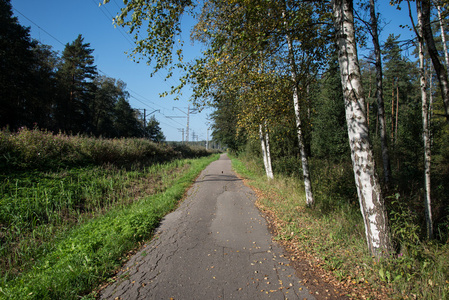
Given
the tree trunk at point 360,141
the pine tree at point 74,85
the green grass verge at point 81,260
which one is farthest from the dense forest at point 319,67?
the pine tree at point 74,85

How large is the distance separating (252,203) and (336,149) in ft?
42.4

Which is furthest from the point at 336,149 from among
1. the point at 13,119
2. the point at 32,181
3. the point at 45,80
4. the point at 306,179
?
the point at 45,80

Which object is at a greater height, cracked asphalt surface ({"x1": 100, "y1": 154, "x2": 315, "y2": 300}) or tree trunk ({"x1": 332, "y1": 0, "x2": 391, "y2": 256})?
tree trunk ({"x1": 332, "y1": 0, "x2": 391, "y2": 256})

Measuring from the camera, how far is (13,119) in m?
20.6

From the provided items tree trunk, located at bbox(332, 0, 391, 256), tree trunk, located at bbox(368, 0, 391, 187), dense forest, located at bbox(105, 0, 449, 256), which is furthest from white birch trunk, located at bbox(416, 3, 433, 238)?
tree trunk, located at bbox(332, 0, 391, 256)

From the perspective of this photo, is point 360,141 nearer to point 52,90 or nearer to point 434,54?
point 434,54

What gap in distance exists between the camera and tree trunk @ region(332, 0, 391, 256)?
3217 mm

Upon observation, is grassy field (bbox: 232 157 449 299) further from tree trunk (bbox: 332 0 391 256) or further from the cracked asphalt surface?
the cracked asphalt surface

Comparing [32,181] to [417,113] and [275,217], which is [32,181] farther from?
[417,113]

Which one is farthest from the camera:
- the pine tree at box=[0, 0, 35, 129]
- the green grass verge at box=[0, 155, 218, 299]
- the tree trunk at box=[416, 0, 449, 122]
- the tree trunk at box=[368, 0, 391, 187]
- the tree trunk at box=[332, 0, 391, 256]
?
the pine tree at box=[0, 0, 35, 129]

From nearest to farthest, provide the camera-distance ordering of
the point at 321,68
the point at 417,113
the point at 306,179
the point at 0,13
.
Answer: the point at 321,68 → the point at 306,179 → the point at 417,113 → the point at 0,13

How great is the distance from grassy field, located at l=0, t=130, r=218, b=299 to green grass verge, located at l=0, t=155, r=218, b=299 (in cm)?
1

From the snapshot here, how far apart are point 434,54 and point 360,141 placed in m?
3.65

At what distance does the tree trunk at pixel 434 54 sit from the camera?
4.66 metres
